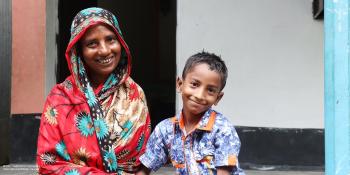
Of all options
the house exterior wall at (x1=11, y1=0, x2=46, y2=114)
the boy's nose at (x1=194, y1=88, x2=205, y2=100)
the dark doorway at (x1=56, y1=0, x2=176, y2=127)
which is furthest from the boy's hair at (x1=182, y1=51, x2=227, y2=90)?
the dark doorway at (x1=56, y1=0, x2=176, y2=127)

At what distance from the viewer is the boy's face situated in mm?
2301

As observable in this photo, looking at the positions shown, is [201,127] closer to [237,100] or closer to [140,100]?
[140,100]

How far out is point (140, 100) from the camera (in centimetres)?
265

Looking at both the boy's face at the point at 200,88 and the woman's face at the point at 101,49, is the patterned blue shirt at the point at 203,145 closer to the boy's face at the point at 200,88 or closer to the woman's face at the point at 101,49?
the boy's face at the point at 200,88

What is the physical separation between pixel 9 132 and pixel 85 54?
137 inches

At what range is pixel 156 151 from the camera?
2.48 m

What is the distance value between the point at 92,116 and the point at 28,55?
325 cm

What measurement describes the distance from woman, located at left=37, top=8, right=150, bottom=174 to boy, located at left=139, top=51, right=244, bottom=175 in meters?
0.19

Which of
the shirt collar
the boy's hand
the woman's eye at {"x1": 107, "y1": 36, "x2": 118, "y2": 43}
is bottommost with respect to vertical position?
the boy's hand

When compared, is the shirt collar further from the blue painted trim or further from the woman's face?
the blue painted trim

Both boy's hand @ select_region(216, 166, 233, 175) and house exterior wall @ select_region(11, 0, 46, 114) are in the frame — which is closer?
boy's hand @ select_region(216, 166, 233, 175)

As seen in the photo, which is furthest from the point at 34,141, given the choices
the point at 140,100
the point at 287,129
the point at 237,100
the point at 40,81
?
the point at 140,100

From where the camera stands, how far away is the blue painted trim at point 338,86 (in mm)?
1959

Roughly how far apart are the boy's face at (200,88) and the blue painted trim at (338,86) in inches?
19.5
